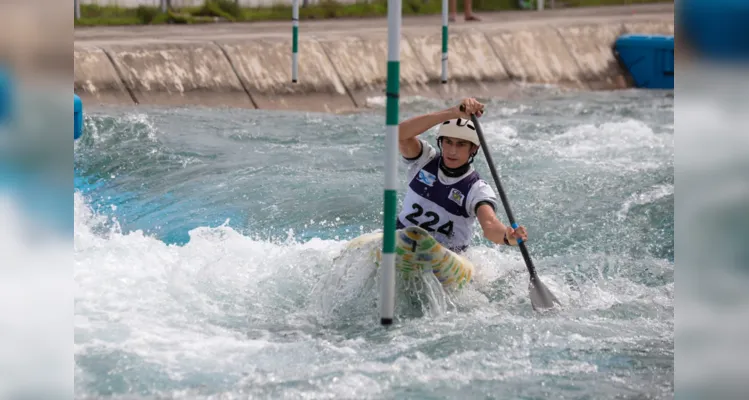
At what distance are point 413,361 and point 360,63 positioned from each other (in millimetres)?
9636

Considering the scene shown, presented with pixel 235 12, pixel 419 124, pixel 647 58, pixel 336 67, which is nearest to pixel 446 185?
pixel 419 124

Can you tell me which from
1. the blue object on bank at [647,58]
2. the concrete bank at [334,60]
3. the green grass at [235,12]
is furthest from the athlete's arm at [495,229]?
the blue object on bank at [647,58]

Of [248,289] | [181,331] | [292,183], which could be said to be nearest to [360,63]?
[292,183]

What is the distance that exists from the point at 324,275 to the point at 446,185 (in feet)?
3.00

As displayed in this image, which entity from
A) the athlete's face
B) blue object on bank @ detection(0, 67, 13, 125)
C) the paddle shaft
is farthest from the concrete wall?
blue object on bank @ detection(0, 67, 13, 125)

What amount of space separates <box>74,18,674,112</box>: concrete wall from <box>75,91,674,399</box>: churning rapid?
766 mm

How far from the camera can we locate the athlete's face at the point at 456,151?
6352 mm

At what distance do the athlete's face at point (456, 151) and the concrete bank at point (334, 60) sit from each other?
254 inches

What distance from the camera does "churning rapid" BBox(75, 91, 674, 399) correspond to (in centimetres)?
525


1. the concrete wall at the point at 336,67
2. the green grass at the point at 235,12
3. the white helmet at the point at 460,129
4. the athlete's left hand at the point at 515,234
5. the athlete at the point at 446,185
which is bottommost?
the athlete's left hand at the point at 515,234

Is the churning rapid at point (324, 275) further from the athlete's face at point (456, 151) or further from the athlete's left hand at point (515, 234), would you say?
the athlete's face at point (456, 151)

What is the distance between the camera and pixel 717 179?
349 centimetres

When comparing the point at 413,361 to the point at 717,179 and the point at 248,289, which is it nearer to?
the point at 248,289

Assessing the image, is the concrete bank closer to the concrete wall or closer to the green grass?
the concrete wall
